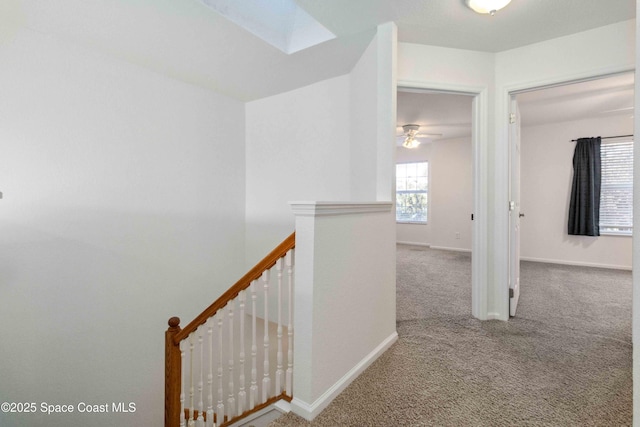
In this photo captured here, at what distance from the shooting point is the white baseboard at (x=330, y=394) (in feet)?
4.81

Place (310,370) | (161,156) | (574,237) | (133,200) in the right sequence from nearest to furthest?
1. (310,370)
2. (133,200)
3. (161,156)
4. (574,237)

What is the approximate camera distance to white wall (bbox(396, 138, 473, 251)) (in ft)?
19.7

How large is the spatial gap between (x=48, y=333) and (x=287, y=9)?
3230 mm

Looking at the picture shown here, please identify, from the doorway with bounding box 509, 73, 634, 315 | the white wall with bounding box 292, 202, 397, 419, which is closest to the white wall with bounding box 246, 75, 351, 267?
the white wall with bounding box 292, 202, 397, 419

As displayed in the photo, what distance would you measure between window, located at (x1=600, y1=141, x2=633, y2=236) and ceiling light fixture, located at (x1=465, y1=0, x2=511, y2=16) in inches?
170

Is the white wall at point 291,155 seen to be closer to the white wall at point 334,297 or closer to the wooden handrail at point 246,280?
the white wall at point 334,297

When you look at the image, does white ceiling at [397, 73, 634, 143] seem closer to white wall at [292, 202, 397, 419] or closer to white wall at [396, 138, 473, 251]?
white wall at [396, 138, 473, 251]

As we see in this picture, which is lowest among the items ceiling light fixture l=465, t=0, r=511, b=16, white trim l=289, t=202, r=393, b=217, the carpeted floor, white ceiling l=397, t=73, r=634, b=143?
the carpeted floor

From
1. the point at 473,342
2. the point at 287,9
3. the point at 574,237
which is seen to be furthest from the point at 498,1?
the point at 574,237

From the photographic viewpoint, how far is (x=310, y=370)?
146cm

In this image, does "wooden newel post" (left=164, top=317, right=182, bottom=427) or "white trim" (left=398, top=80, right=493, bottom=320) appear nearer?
"wooden newel post" (left=164, top=317, right=182, bottom=427)

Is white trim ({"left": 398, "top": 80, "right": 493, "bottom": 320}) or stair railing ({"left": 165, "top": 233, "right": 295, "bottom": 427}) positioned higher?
white trim ({"left": 398, "top": 80, "right": 493, "bottom": 320})

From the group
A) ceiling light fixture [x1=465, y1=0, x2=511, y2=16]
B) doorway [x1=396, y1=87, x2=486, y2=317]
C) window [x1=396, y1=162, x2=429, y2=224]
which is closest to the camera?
ceiling light fixture [x1=465, y1=0, x2=511, y2=16]

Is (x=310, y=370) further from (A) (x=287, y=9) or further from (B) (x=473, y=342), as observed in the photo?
(A) (x=287, y=9)
